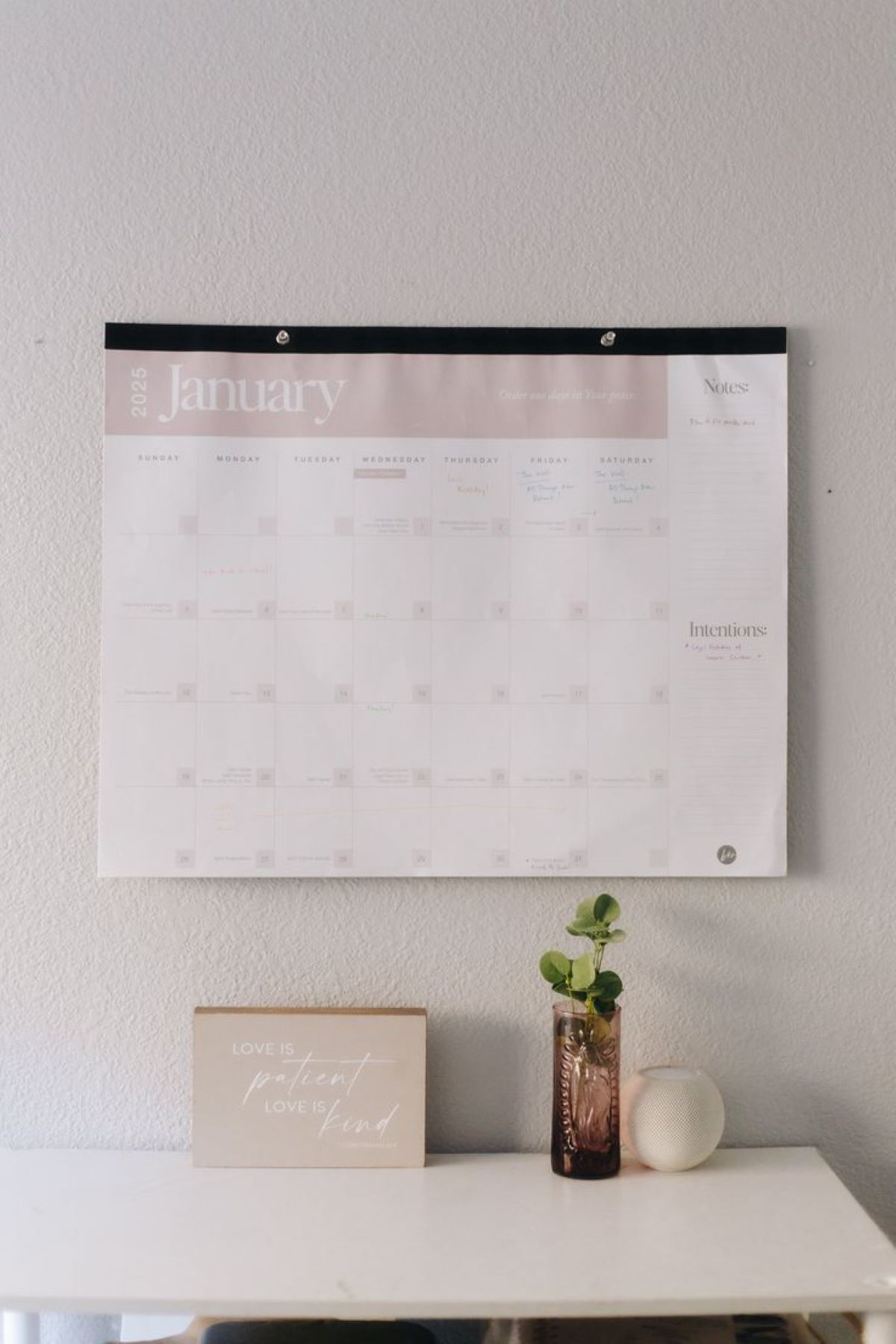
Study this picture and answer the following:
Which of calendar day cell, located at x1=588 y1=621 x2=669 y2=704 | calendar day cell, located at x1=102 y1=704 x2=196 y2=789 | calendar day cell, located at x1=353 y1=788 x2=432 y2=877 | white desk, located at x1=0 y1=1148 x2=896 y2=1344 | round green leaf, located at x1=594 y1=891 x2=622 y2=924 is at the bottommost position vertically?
white desk, located at x1=0 y1=1148 x2=896 y2=1344

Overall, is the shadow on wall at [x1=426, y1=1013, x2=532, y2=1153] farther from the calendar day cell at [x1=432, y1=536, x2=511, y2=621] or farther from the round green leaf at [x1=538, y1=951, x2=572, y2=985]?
the calendar day cell at [x1=432, y1=536, x2=511, y2=621]

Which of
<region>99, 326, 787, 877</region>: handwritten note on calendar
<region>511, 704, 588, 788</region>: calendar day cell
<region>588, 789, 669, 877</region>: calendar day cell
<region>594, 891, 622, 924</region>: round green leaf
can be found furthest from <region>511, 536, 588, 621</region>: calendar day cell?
<region>594, 891, 622, 924</region>: round green leaf

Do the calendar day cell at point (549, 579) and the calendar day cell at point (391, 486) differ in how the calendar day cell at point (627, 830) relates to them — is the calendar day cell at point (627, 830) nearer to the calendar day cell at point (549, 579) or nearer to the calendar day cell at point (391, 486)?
the calendar day cell at point (549, 579)

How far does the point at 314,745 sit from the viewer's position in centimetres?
138

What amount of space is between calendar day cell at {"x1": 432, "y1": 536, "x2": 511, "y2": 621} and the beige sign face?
18.0 inches

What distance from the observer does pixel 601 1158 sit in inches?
50.2

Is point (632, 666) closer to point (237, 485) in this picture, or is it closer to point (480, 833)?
point (480, 833)

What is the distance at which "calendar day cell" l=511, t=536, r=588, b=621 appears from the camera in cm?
138

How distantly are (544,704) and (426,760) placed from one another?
0.15 meters

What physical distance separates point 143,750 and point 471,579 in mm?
414

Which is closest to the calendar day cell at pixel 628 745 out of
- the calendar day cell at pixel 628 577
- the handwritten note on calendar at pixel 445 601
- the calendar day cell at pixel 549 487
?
the handwritten note on calendar at pixel 445 601

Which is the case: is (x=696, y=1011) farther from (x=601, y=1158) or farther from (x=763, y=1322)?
(x=763, y=1322)

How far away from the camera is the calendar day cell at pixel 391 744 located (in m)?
1.38

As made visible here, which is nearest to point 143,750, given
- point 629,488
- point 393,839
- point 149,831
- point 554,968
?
point 149,831
